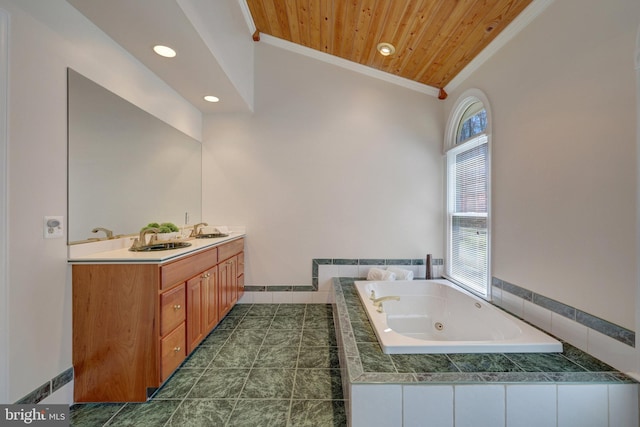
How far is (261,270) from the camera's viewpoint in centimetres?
293

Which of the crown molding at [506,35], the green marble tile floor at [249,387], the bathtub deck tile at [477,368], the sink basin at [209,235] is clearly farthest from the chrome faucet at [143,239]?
the crown molding at [506,35]

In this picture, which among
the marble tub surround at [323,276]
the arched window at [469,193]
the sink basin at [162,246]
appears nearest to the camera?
the sink basin at [162,246]

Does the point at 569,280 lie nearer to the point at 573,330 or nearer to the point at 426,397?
the point at 573,330

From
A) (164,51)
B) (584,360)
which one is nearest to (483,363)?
(584,360)

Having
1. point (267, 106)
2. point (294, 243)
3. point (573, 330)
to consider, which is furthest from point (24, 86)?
point (573, 330)

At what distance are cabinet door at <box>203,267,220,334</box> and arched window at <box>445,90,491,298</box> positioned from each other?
2.34 m

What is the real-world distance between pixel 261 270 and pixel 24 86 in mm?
2267

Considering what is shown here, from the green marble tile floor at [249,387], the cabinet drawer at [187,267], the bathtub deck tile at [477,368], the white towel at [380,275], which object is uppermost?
the cabinet drawer at [187,267]

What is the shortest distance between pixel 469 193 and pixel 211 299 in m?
2.61

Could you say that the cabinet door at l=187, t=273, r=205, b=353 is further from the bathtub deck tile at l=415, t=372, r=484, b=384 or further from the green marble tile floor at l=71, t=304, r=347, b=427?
the bathtub deck tile at l=415, t=372, r=484, b=384

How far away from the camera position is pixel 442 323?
7.18ft

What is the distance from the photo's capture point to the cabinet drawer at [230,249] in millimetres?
2334

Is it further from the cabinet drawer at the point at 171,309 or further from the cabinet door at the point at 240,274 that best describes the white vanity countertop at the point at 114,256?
the cabinet door at the point at 240,274

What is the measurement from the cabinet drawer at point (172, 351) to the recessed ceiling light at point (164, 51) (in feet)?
6.38
